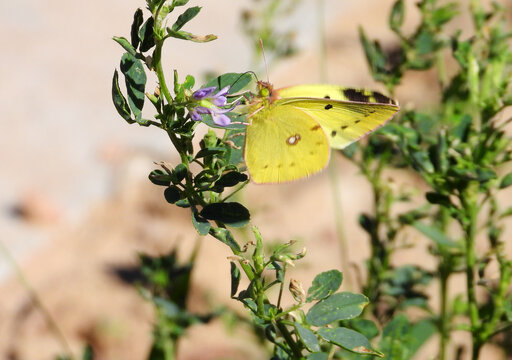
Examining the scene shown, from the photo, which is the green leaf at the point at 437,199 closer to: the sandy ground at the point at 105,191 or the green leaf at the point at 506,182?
the green leaf at the point at 506,182

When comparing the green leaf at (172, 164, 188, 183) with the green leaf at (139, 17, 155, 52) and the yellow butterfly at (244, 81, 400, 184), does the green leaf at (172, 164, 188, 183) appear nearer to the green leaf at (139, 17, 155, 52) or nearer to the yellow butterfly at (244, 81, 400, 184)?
the green leaf at (139, 17, 155, 52)

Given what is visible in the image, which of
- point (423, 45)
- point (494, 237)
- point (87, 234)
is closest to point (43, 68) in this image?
point (87, 234)

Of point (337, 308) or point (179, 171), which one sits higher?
point (179, 171)

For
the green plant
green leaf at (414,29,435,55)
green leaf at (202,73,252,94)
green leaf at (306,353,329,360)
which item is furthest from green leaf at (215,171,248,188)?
green leaf at (414,29,435,55)

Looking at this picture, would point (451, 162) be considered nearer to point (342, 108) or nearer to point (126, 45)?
point (342, 108)

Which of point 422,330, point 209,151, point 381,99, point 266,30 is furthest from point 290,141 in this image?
point 266,30

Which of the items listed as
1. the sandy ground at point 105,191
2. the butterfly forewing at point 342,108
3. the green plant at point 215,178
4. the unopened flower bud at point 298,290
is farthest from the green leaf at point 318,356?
the sandy ground at point 105,191
